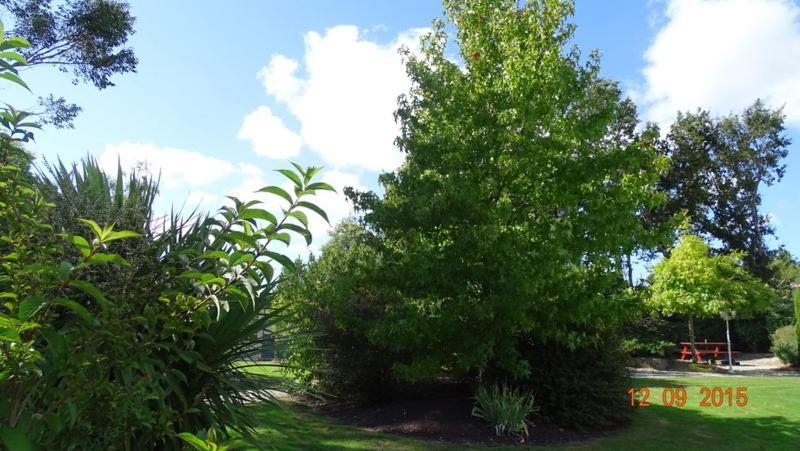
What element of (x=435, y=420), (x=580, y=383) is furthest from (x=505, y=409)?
(x=580, y=383)

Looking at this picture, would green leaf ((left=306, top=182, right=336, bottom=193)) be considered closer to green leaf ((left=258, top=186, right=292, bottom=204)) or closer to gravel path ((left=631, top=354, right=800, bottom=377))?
green leaf ((left=258, top=186, right=292, bottom=204))

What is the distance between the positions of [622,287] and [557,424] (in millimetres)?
2612

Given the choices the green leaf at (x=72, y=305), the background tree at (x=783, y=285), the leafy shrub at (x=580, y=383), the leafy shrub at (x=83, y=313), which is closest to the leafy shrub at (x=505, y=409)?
the leafy shrub at (x=580, y=383)

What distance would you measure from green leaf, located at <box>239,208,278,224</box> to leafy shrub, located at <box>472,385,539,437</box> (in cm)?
765

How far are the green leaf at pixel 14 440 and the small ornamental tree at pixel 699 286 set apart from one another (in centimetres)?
2612

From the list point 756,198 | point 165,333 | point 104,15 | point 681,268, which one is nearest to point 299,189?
point 165,333

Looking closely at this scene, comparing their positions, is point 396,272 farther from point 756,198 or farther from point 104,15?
point 756,198

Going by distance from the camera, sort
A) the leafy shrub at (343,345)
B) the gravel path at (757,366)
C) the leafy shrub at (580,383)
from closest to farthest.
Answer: the leafy shrub at (580,383) → the leafy shrub at (343,345) → the gravel path at (757,366)

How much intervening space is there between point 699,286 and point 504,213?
68.7 ft

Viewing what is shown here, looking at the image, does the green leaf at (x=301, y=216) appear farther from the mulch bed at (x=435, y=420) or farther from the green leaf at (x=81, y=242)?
the mulch bed at (x=435, y=420)

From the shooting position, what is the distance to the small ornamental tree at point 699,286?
2527cm
